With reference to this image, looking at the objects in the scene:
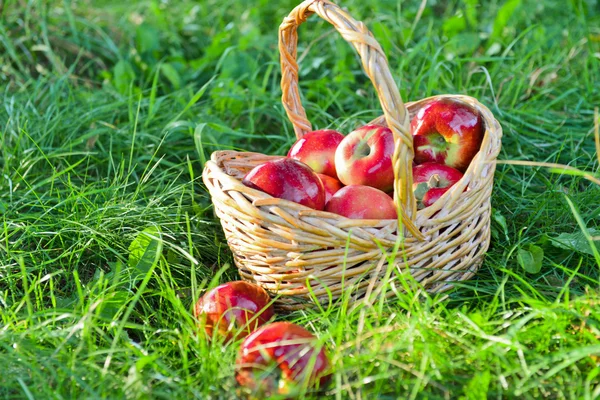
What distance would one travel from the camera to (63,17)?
12.0 feet

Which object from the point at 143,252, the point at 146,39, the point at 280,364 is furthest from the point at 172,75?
the point at 280,364

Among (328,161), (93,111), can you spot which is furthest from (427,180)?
(93,111)

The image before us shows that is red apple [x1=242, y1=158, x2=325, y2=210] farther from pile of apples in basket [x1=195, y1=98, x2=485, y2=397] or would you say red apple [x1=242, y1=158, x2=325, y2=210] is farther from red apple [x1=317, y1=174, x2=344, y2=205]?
red apple [x1=317, y1=174, x2=344, y2=205]

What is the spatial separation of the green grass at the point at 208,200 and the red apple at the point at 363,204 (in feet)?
0.76

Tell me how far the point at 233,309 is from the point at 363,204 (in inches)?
16.6

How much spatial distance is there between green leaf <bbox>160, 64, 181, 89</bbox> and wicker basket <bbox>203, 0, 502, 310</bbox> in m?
1.35

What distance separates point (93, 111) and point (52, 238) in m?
0.83

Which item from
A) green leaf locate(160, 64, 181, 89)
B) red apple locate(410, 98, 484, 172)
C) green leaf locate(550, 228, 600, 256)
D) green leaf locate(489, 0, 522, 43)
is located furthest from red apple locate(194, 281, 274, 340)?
green leaf locate(489, 0, 522, 43)

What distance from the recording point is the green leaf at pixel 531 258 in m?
1.86

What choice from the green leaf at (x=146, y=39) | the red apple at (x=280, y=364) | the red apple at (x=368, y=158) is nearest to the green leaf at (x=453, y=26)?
the green leaf at (x=146, y=39)

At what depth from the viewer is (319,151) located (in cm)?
209

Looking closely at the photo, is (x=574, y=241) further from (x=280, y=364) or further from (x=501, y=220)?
(x=280, y=364)

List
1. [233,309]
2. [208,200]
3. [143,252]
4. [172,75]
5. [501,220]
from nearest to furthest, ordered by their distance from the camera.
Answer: [233,309], [143,252], [501,220], [208,200], [172,75]

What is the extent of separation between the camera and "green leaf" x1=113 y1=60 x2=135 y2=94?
3.14m
